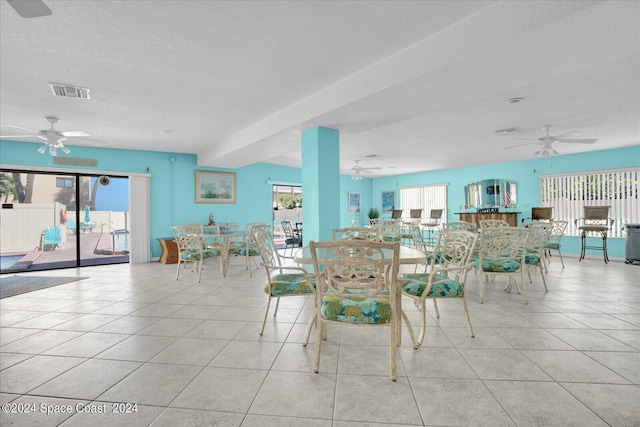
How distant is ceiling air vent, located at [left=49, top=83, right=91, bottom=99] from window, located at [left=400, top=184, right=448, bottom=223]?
9678 millimetres

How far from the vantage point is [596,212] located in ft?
23.2

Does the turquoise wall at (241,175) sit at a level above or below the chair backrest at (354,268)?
above

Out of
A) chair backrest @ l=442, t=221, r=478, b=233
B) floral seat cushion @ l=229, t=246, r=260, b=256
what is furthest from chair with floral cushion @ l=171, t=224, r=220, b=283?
chair backrest @ l=442, t=221, r=478, b=233

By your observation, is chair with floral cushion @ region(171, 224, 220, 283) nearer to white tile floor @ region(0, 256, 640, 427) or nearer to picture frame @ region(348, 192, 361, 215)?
white tile floor @ region(0, 256, 640, 427)

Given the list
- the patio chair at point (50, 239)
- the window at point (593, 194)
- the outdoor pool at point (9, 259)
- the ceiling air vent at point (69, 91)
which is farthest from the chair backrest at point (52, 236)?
the window at point (593, 194)

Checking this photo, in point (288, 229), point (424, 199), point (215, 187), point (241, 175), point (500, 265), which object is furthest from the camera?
point (424, 199)

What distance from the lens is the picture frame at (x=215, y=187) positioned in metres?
7.91

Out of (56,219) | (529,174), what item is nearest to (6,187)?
(56,219)

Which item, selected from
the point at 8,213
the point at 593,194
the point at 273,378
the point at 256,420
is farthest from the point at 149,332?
the point at 593,194

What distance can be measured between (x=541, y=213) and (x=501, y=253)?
5363 mm

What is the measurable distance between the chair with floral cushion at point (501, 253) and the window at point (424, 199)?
6929mm

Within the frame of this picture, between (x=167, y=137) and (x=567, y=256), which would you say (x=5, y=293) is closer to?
(x=167, y=137)

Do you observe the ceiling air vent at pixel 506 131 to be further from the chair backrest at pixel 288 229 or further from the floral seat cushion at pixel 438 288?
the chair backrest at pixel 288 229

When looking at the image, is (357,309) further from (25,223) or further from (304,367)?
(25,223)
